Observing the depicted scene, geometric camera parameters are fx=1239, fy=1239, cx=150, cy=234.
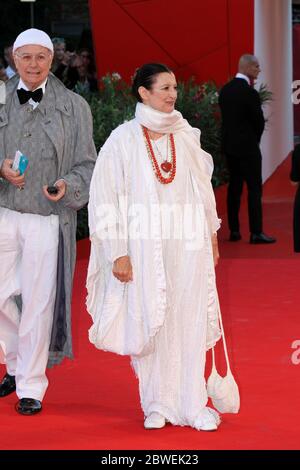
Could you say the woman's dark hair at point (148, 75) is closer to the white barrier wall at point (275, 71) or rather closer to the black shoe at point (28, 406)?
the black shoe at point (28, 406)

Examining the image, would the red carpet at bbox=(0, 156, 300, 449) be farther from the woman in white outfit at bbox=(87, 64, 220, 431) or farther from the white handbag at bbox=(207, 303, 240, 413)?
the woman in white outfit at bbox=(87, 64, 220, 431)

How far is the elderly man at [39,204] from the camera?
5.95m

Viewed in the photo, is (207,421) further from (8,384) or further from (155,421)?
(8,384)

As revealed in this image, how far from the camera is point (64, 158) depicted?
6.06m

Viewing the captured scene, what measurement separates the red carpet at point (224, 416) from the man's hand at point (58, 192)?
3.37ft

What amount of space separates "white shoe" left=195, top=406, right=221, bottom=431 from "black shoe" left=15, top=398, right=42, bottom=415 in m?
0.87

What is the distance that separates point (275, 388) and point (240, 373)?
43 cm

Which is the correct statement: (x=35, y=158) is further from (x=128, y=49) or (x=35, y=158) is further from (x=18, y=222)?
(x=128, y=49)

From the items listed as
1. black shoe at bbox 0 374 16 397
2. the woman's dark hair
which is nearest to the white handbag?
black shoe at bbox 0 374 16 397

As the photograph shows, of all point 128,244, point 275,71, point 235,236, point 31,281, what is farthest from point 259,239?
point 128,244

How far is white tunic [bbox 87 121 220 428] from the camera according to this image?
5516mm

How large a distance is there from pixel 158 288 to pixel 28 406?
94 cm

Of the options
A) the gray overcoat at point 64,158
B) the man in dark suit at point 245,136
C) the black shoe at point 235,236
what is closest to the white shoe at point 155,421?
the gray overcoat at point 64,158
